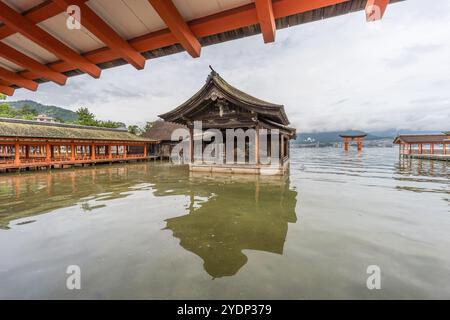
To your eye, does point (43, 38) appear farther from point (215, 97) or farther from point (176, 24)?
point (215, 97)

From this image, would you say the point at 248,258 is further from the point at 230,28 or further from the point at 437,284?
the point at 230,28

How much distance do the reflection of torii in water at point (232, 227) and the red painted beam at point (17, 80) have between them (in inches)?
125

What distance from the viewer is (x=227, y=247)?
3.27 m

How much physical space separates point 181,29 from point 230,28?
0.46 m

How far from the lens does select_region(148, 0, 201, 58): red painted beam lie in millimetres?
1631

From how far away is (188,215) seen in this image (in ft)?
16.0

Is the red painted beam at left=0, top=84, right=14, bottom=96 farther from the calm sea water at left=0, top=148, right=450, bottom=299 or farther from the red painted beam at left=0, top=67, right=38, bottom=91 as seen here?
the calm sea water at left=0, top=148, right=450, bottom=299

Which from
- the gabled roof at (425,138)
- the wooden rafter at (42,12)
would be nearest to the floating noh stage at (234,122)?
the wooden rafter at (42,12)

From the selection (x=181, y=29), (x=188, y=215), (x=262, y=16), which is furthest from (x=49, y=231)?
(x=262, y=16)

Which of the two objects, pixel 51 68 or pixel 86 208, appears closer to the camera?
pixel 51 68

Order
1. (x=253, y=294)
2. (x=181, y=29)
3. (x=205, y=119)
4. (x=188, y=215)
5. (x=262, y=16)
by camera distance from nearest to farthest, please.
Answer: (x=262, y=16), (x=181, y=29), (x=253, y=294), (x=188, y=215), (x=205, y=119)

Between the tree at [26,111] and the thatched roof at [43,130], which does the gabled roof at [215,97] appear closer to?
the thatched roof at [43,130]

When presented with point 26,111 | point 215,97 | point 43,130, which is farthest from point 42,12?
point 26,111
